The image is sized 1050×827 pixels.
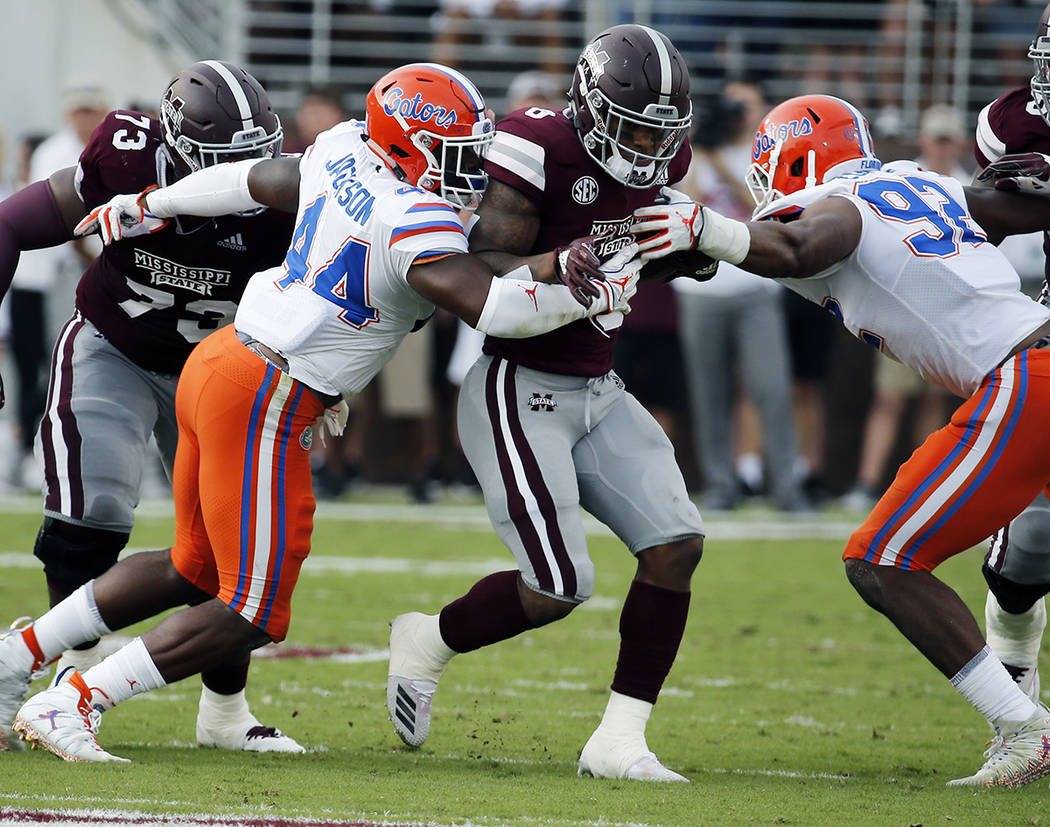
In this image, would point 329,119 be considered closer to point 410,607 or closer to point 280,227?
point 410,607

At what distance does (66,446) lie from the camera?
432cm

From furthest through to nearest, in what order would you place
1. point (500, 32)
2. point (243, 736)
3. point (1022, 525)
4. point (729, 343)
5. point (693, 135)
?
point (500, 32)
point (693, 135)
point (729, 343)
point (1022, 525)
point (243, 736)

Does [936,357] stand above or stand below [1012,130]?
below

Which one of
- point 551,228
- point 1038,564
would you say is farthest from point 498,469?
point 1038,564

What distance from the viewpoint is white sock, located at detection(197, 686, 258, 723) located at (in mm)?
4156

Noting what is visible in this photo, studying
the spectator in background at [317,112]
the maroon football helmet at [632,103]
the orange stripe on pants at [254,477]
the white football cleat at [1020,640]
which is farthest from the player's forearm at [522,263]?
the spectator in background at [317,112]

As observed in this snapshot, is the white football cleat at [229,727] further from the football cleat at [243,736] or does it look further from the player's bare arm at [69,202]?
the player's bare arm at [69,202]

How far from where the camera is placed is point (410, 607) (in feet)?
20.9

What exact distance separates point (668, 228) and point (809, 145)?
0.78 meters

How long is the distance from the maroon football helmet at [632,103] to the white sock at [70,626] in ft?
5.77

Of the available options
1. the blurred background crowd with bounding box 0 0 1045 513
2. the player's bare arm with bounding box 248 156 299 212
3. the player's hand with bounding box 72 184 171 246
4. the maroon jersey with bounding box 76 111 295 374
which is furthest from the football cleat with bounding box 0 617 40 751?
the blurred background crowd with bounding box 0 0 1045 513

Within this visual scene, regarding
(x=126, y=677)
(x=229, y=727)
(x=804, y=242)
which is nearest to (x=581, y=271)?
(x=804, y=242)

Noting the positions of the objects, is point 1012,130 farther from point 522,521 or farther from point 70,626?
point 70,626

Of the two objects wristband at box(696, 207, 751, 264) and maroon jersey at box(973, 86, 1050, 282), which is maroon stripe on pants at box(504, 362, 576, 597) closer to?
wristband at box(696, 207, 751, 264)
